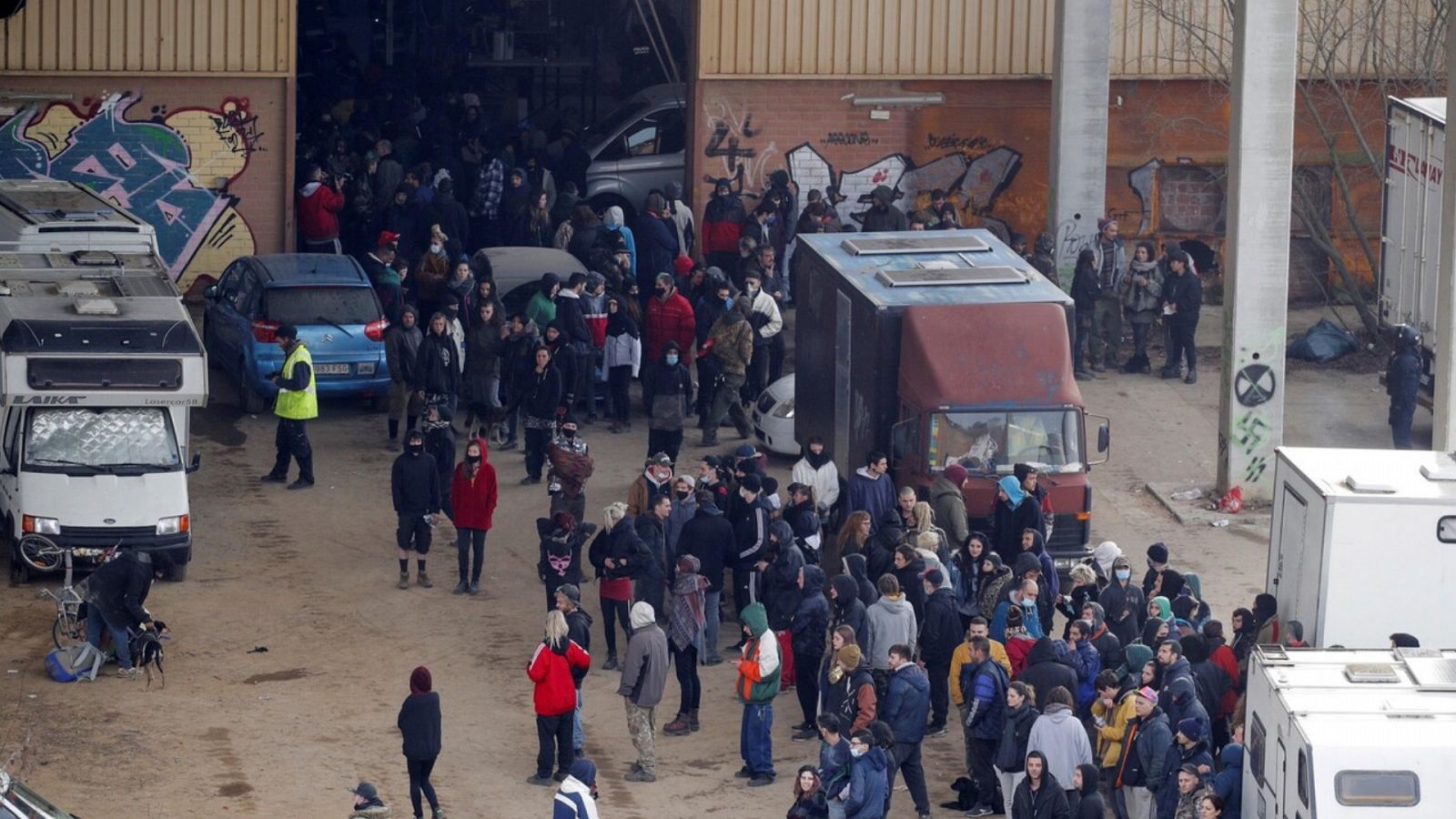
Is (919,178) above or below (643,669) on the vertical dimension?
above

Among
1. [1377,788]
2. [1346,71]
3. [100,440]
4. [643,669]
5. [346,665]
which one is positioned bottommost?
[346,665]

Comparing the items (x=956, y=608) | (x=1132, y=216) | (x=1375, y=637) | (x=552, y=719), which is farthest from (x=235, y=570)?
(x=1132, y=216)

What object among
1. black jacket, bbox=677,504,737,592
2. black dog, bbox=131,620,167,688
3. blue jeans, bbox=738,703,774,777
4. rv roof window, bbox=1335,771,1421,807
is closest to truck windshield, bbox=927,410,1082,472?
black jacket, bbox=677,504,737,592

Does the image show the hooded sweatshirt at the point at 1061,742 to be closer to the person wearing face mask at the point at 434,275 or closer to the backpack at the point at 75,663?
the backpack at the point at 75,663

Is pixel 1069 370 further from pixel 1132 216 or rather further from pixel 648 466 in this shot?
pixel 1132 216

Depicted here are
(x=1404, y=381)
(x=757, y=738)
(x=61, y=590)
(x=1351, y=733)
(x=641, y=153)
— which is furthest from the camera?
(x=641, y=153)

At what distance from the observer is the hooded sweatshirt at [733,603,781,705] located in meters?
15.9

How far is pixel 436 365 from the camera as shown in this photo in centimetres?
2300

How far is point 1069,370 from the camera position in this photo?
20.3 m

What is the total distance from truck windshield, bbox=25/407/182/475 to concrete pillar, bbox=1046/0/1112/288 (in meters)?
13.0

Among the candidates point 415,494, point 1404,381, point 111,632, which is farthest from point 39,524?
point 1404,381

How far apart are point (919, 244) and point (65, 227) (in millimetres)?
8540

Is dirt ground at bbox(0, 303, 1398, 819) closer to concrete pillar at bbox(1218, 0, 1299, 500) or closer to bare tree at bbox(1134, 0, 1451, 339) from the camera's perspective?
concrete pillar at bbox(1218, 0, 1299, 500)

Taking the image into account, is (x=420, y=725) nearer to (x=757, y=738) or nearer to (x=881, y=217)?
(x=757, y=738)
